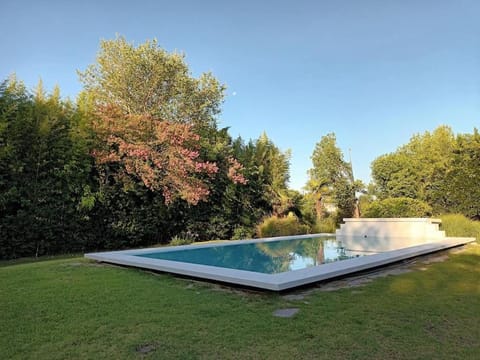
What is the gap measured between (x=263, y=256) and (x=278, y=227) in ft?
18.4

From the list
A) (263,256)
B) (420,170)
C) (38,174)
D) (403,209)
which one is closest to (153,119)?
(38,174)

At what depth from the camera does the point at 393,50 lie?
1362 centimetres

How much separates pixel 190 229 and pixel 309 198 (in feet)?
25.2

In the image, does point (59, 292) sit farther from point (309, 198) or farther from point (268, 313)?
point (309, 198)

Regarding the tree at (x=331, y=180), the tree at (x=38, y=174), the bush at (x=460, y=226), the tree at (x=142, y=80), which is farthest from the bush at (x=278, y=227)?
the tree at (x=38, y=174)

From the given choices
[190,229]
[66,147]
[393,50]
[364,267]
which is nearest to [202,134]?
[190,229]

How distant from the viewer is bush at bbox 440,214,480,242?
1298 cm

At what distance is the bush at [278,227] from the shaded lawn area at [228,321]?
9.72 metres

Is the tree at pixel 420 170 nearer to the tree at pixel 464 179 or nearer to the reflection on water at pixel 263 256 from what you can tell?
the tree at pixel 464 179

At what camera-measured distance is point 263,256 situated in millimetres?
10062

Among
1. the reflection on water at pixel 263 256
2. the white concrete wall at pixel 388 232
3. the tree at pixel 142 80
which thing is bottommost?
the reflection on water at pixel 263 256

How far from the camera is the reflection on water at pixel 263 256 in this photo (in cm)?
819

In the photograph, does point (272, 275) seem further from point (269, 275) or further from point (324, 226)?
point (324, 226)

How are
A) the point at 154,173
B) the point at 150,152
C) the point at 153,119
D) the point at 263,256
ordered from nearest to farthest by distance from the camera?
1. the point at 263,256
2. the point at 150,152
3. the point at 154,173
4. the point at 153,119
